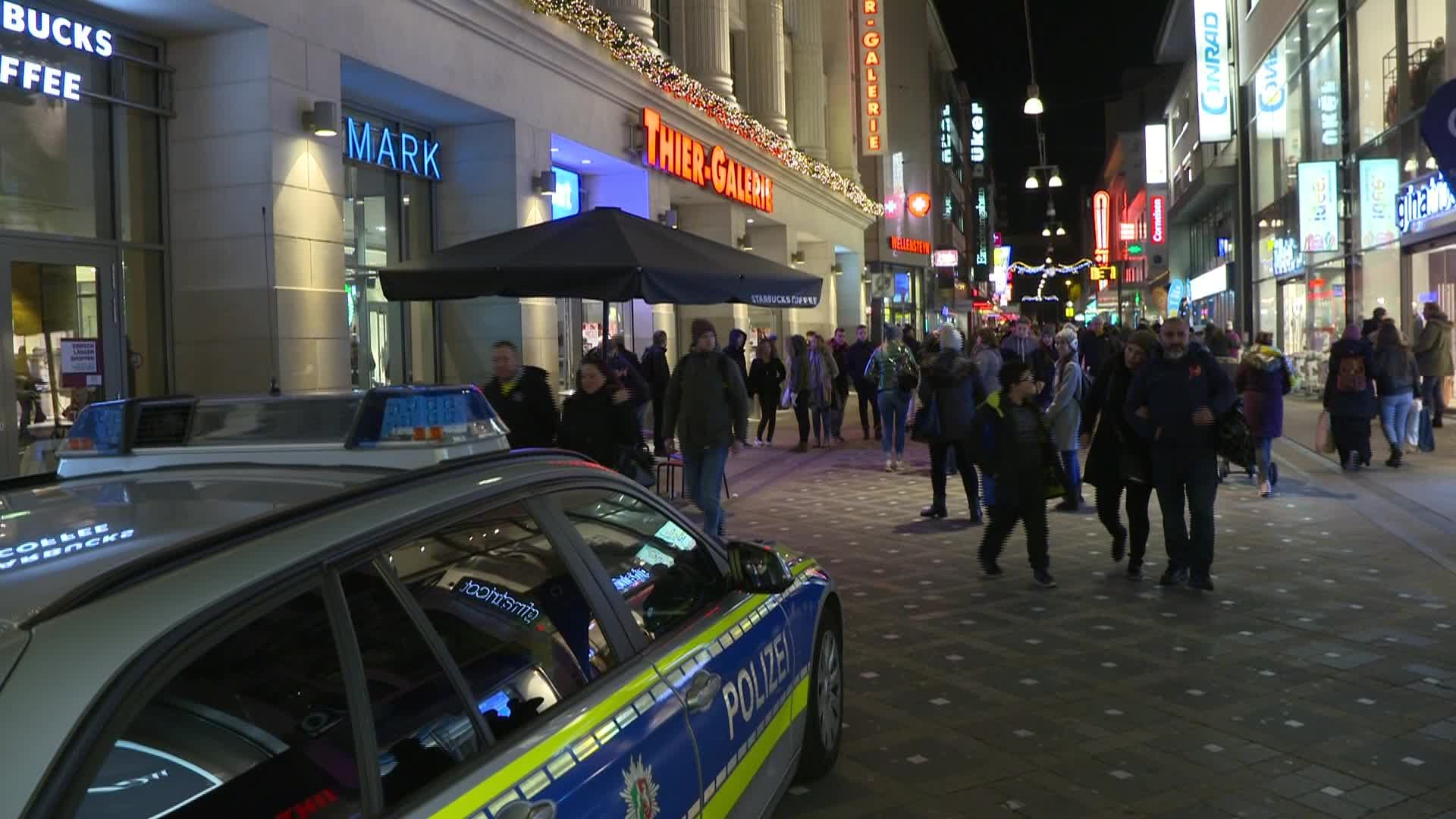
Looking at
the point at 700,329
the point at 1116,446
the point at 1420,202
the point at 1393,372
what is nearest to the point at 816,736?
the point at 1116,446

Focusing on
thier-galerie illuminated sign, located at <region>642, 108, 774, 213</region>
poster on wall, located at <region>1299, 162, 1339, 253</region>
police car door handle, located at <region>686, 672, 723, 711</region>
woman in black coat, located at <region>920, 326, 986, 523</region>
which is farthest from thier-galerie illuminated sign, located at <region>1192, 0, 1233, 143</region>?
police car door handle, located at <region>686, 672, 723, 711</region>

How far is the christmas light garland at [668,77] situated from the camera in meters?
15.8

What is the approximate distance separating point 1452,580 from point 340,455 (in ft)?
25.7

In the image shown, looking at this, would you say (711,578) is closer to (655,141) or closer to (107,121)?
(107,121)

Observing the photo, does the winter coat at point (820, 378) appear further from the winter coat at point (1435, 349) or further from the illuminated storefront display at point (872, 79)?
the illuminated storefront display at point (872, 79)

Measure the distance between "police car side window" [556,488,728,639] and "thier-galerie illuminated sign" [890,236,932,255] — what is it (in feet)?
139

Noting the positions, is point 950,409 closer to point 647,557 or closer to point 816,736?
point 816,736

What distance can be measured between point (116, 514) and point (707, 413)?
7.05 metres

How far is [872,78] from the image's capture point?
116ft

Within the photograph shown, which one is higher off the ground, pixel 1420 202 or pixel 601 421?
pixel 1420 202

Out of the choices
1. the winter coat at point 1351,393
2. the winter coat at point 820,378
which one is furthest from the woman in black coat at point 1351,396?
the winter coat at point 820,378

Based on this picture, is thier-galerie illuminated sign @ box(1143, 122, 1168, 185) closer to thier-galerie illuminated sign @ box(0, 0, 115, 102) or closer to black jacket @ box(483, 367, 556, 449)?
black jacket @ box(483, 367, 556, 449)

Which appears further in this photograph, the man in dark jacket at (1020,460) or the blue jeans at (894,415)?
the blue jeans at (894,415)

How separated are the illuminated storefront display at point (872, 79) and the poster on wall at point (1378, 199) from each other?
14.9 metres
